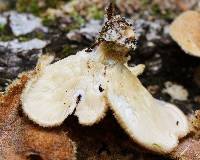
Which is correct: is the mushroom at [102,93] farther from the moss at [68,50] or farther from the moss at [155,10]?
the moss at [155,10]

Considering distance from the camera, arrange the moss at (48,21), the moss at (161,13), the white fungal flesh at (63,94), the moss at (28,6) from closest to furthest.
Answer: the white fungal flesh at (63,94), the moss at (48,21), the moss at (28,6), the moss at (161,13)

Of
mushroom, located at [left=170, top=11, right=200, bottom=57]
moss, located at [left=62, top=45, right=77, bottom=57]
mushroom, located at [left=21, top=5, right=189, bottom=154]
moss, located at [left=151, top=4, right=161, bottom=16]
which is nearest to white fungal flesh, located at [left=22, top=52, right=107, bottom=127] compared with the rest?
mushroom, located at [left=21, top=5, right=189, bottom=154]

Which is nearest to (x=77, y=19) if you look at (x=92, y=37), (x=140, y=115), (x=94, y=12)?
(x=94, y=12)

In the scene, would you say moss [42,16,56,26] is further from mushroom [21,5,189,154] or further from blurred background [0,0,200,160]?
mushroom [21,5,189,154]

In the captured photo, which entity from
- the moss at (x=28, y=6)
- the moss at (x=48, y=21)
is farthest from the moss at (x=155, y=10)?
the moss at (x=28, y=6)

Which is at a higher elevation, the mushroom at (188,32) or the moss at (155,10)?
the mushroom at (188,32)

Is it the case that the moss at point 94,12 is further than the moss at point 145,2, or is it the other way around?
the moss at point 145,2

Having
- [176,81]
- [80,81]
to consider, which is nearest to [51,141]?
[80,81]
